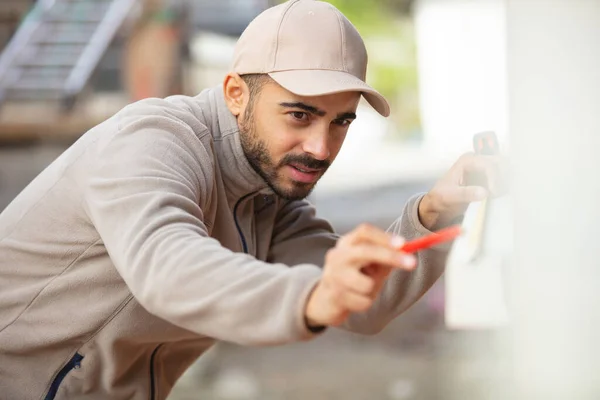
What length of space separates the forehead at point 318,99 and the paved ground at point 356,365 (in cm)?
287

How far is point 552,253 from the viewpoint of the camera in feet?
9.30

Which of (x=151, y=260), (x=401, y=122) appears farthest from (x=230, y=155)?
(x=401, y=122)

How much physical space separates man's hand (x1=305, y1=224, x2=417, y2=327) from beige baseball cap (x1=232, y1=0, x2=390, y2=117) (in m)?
0.60

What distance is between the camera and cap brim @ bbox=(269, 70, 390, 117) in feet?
6.48

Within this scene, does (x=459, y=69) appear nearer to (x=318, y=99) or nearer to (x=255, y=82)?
(x=255, y=82)

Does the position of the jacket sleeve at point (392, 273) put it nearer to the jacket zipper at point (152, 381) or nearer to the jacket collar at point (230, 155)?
the jacket collar at point (230, 155)

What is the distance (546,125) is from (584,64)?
0.70 feet

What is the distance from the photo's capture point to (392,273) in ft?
7.68

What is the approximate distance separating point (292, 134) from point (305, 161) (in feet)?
0.24

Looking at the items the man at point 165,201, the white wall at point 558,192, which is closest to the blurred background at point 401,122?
the white wall at point 558,192

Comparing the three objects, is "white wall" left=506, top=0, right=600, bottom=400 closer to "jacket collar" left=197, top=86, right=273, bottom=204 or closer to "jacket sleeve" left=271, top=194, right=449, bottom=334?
"jacket sleeve" left=271, top=194, right=449, bottom=334

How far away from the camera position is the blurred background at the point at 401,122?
2.81m

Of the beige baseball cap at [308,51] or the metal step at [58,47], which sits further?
the metal step at [58,47]

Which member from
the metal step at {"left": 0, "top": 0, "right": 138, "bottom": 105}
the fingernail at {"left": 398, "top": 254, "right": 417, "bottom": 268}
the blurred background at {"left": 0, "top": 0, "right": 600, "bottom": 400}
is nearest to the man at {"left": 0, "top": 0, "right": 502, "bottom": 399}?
the fingernail at {"left": 398, "top": 254, "right": 417, "bottom": 268}
